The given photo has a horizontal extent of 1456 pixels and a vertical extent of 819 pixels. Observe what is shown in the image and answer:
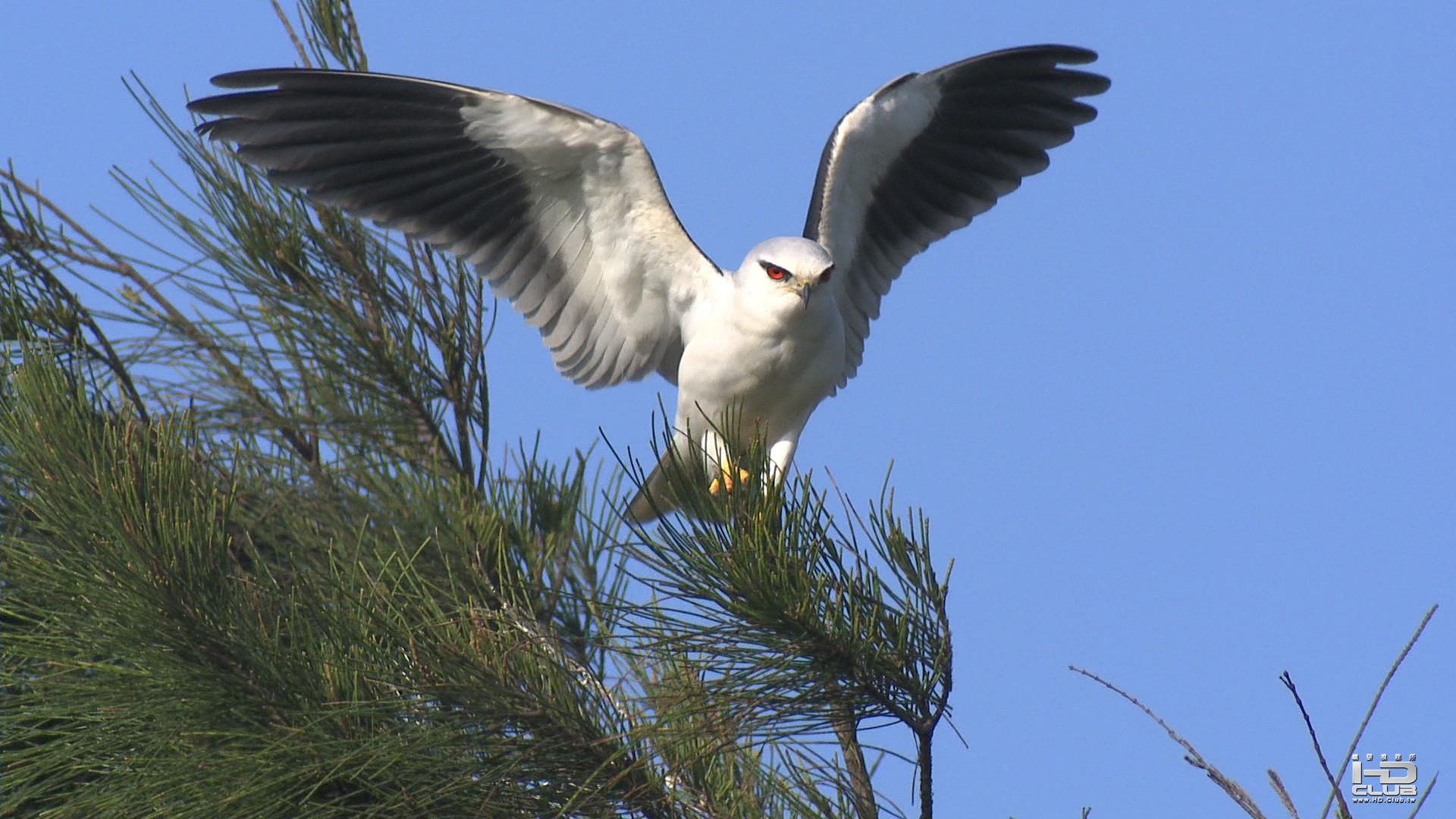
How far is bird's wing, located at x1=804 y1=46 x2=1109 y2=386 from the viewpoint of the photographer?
4.09 meters

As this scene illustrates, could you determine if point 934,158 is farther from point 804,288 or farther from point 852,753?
point 852,753

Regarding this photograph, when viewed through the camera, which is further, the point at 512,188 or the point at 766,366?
the point at 512,188

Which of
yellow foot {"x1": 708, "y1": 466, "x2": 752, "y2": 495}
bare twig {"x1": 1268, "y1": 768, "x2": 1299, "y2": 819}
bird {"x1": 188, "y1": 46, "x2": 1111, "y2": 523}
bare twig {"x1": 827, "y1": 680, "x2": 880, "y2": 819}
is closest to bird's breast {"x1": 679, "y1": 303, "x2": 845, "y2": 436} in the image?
bird {"x1": 188, "y1": 46, "x2": 1111, "y2": 523}

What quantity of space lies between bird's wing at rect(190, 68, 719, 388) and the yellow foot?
1359 millimetres

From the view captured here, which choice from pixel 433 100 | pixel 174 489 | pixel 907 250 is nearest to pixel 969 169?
pixel 907 250

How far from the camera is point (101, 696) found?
7.11ft

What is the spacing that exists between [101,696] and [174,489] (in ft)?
1.20

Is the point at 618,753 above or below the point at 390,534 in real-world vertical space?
below

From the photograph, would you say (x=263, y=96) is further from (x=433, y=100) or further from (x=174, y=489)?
(x=174, y=489)

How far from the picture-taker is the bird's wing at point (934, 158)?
13.4ft

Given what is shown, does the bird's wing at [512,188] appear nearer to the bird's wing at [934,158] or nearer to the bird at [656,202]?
the bird at [656,202]

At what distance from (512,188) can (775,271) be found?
80 centimetres

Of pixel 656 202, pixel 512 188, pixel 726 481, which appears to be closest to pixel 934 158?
pixel 656 202

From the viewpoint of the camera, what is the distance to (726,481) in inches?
91.7
